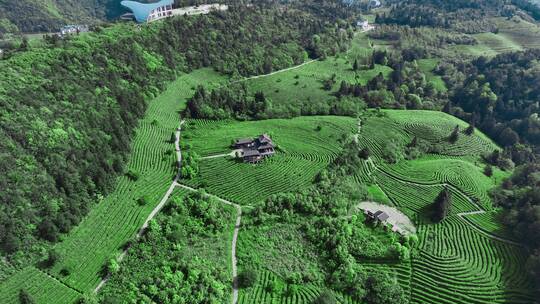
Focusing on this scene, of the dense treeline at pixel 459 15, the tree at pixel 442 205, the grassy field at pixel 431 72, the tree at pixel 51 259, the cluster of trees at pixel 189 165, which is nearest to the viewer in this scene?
the tree at pixel 51 259

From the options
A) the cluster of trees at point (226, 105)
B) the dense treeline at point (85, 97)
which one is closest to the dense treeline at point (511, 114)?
the dense treeline at point (85, 97)

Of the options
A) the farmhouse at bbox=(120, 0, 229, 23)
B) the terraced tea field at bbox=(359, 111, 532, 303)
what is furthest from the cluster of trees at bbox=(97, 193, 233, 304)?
the farmhouse at bbox=(120, 0, 229, 23)

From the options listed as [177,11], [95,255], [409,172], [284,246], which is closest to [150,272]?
[95,255]

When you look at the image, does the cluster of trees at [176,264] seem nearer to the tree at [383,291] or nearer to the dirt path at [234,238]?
the dirt path at [234,238]

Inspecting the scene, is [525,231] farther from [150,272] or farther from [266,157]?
[150,272]

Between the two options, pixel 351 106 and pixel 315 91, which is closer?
pixel 351 106

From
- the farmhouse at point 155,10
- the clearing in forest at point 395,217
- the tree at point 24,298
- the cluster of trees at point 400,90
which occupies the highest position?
the farmhouse at point 155,10
